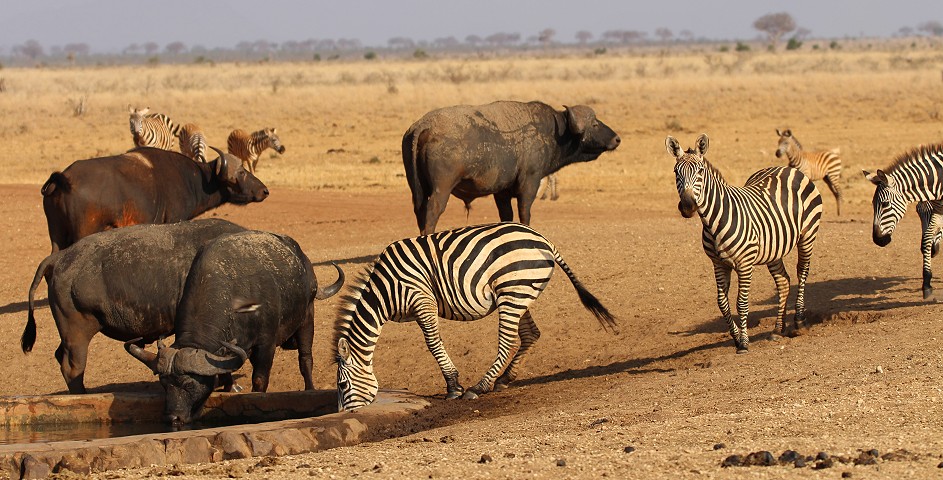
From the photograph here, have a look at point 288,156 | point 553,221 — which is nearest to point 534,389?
point 553,221

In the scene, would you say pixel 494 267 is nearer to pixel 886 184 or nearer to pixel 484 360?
pixel 484 360

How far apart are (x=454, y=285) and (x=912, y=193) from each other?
500 cm

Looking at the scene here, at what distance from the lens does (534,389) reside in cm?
1002

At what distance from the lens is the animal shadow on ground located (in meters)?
11.6

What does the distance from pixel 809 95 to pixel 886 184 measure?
3237cm

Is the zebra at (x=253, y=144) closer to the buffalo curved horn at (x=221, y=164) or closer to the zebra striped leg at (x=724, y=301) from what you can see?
the buffalo curved horn at (x=221, y=164)

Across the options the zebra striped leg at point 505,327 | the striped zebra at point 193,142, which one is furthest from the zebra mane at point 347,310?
the striped zebra at point 193,142

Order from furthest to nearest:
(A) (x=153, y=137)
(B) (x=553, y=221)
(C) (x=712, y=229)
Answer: (A) (x=153, y=137)
(B) (x=553, y=221)
(C) (x=712, y=229)

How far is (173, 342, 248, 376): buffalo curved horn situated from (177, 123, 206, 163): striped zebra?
1333 centimetres

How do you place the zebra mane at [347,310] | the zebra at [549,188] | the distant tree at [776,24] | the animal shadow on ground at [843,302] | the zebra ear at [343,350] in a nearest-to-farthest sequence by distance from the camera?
the zebra ear at [343,350]
the zebra mane at [347,310]
the animal shadow on ground at [843,302]
the zebra at [549,188]
the distant tree at [776,24]

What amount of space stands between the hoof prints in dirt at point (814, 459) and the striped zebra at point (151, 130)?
19.9 m

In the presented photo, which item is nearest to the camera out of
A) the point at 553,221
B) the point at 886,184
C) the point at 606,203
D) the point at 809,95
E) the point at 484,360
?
the point at 484,360

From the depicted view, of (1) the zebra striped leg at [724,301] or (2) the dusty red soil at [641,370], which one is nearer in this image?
(2) the dusty red soil at [641,370]

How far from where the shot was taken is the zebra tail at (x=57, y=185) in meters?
12.3
